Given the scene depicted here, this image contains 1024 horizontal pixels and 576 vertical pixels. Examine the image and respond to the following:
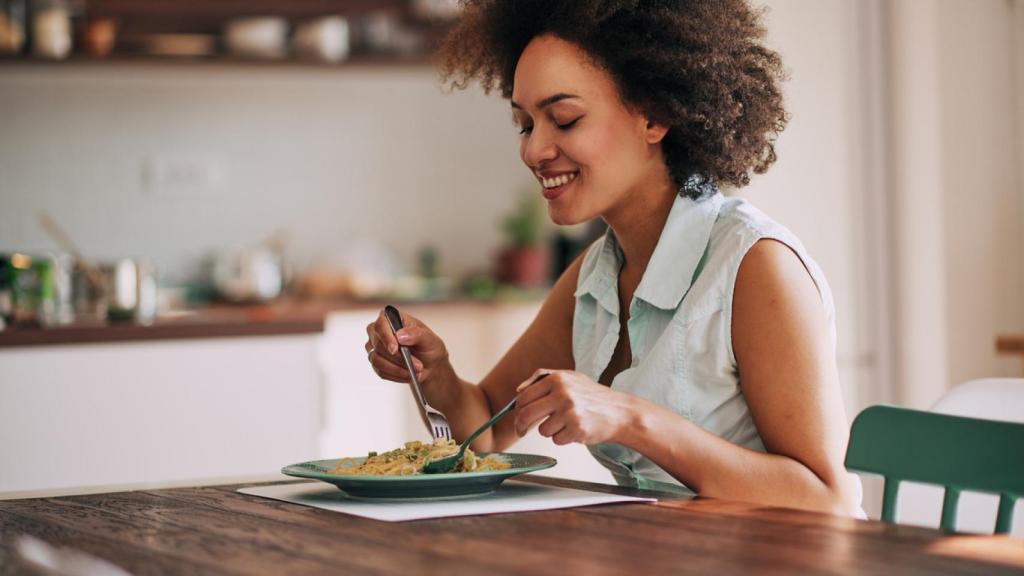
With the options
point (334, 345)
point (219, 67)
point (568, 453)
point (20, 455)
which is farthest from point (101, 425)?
point (219, 67)

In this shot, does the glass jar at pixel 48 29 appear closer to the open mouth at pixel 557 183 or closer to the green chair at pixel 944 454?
the open mouth at pixel 557 183

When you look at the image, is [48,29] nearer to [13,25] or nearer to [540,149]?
[13,25]

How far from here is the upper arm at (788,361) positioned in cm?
148

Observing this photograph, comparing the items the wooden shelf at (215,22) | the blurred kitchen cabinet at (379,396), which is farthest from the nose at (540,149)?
the wooden shelf at (215,22)

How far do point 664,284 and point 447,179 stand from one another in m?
3.62

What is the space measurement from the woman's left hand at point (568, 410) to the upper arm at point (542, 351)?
2.12 feet

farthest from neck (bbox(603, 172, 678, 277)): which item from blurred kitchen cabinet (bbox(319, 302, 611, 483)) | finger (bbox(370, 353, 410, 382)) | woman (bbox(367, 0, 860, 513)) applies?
blurred kitchen cabinet (bbox(319, 302, 611, 483))

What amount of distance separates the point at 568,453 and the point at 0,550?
317 centimetres

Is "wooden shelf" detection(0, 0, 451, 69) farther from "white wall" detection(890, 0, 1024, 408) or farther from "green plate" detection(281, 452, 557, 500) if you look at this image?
"green plate" detection(281, 452, 557, 500)

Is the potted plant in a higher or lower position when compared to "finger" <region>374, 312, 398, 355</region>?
higher

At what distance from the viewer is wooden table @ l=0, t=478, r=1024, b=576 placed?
972 millimetres

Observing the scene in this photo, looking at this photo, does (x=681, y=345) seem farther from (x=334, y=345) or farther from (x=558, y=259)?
(x=558, y=259)

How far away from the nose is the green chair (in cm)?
63

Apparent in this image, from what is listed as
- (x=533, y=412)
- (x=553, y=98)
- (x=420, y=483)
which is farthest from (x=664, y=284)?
(x=420, y=483)
